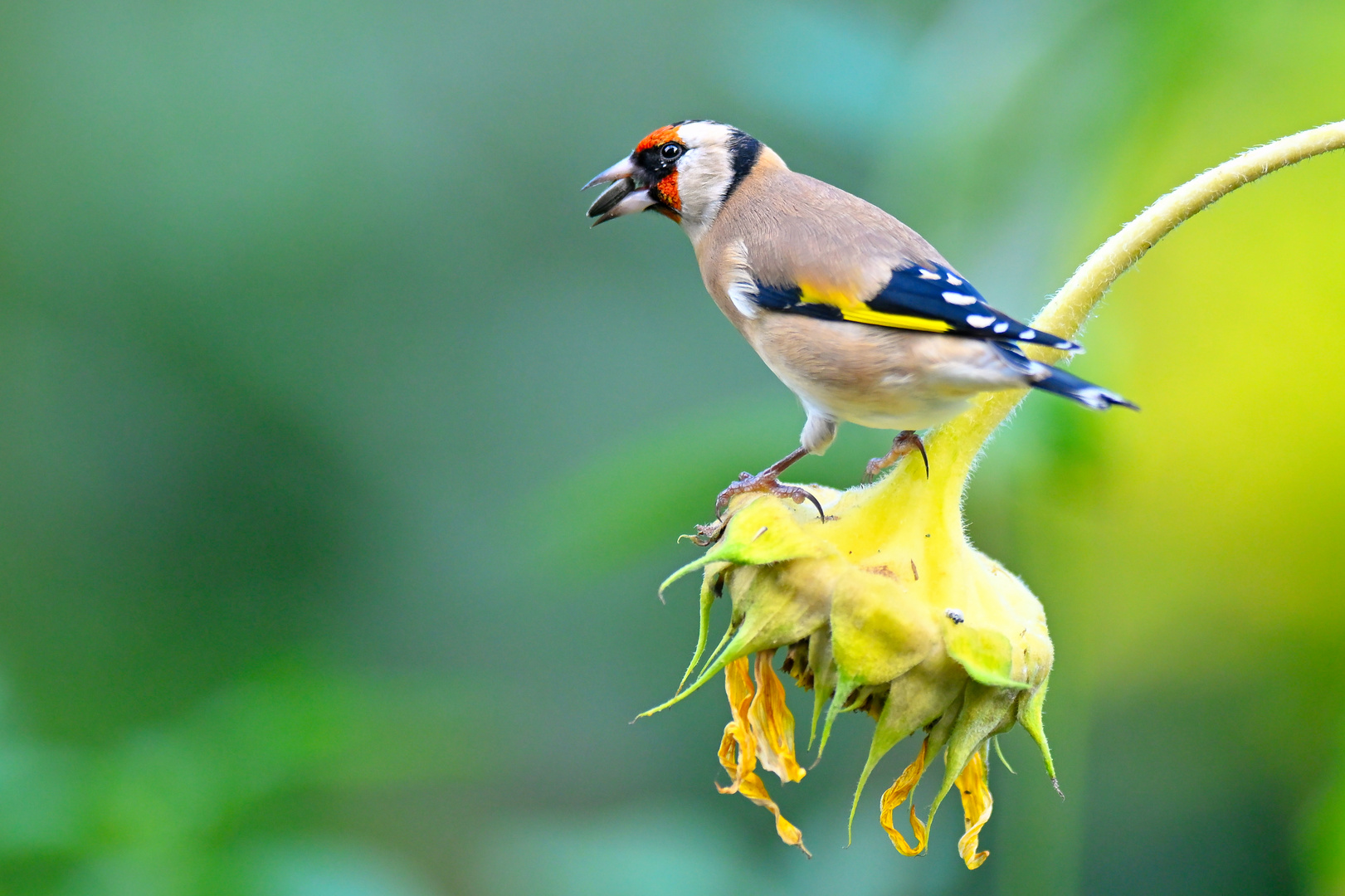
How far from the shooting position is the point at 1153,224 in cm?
166


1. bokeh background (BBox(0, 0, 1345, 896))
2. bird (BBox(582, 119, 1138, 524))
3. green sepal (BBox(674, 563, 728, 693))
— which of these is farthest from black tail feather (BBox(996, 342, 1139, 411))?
green sepal (BBox(674, 563, 728, 693))

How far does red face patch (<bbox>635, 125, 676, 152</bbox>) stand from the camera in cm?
257

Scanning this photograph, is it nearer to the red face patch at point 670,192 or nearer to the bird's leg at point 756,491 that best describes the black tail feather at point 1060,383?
the bird's leg at point 756,491

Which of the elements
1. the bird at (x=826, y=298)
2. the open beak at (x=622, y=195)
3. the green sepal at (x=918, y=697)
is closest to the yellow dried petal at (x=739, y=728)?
the green sepal at (x=918, y=697)

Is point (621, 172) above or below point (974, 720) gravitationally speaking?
above

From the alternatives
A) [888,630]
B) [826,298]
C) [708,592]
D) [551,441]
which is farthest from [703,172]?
[551,441]

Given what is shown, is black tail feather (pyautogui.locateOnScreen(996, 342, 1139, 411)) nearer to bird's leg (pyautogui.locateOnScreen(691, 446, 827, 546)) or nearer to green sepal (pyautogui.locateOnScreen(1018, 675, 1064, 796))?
bird's leg (pyautogui.locateOnScreen(691, 446, 827, 546))

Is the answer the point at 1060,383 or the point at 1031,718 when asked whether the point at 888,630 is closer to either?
the point at 1031,718

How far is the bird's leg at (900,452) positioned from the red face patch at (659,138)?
958 mm

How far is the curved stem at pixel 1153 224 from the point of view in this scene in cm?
154

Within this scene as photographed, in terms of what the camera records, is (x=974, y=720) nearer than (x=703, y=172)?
Yes

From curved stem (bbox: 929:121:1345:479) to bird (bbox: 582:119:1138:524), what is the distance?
66mm

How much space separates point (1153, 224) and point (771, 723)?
1.08 metres

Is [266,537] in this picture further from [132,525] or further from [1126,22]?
[1126,22]
